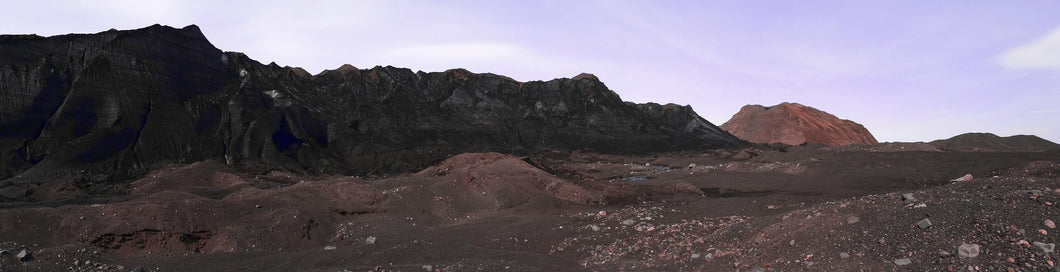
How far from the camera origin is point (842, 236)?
1011cm

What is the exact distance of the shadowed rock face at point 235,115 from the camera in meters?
40.1

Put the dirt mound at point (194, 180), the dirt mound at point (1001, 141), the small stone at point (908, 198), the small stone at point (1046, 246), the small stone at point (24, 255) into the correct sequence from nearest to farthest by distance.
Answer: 1. the small stone at point (1046, 246)
2. the small stone at point (908, 198)
3. the small stone at point (24, 255)
4. the dirt mound at point (194, 180)
5. the dirt mound at point (1001, 141)

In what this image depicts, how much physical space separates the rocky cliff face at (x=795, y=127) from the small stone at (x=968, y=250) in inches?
3066

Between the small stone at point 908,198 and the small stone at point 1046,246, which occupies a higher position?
the small stone at point 908,198

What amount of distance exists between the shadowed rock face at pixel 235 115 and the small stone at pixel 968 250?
4020cm

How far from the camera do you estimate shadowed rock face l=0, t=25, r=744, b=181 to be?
40.1m

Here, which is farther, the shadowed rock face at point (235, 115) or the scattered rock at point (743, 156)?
the scattered rock at point (743, 156)

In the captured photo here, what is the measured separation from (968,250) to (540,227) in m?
10.7

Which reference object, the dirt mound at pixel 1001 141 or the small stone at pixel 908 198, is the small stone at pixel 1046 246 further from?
the dirt mound at pixel 1001 141

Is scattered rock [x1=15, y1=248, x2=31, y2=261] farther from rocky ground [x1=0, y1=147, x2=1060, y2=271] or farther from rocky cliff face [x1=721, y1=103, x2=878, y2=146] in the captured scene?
rocky cliff face [x1=721, y1=103, x2=878, y2=146]

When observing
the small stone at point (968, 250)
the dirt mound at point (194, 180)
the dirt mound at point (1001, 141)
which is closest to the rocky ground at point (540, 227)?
the small stone at point (968, 250)

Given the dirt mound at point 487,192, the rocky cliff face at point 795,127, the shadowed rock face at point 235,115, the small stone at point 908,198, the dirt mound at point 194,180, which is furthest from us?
the rocky cliff face at point 795,127

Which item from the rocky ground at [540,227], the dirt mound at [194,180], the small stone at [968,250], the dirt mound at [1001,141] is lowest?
the dirt mound at [194,180]

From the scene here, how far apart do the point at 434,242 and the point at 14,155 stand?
37660 mm
